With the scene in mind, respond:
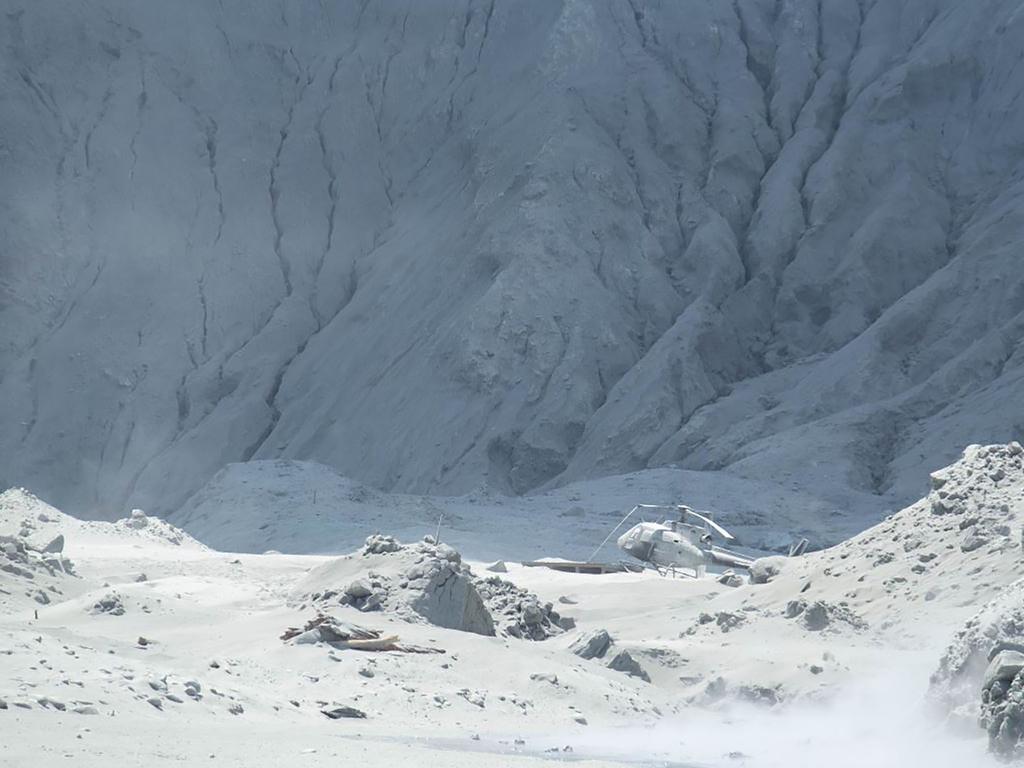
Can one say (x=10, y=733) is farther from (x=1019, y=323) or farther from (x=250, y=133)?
(x=250, y=133)

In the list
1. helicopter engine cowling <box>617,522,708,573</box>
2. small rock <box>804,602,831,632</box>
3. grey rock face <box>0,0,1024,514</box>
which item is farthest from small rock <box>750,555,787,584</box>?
grey rock face <box>0,0,1024,514</box>

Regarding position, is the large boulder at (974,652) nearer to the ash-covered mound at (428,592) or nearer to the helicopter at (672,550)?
the ash-covered mound at (428,592)

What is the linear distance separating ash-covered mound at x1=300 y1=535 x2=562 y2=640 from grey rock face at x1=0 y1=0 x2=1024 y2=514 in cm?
2653

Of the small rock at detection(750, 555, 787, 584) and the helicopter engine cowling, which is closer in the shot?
the small rock at detection(750, 555, 787, 584)

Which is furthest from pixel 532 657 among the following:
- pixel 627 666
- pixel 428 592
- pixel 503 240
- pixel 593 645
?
pixel 503 240

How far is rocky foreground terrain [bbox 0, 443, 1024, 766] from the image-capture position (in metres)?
13.8

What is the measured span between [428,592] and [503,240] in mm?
43400

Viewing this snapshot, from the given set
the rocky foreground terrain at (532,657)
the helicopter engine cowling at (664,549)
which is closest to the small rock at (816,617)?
the rocky foreground terrain at (532,657)

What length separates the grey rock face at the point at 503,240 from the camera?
A: 5775cm

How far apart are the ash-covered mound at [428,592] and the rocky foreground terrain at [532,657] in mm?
39

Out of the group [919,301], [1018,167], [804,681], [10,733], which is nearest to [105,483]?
[919,301]

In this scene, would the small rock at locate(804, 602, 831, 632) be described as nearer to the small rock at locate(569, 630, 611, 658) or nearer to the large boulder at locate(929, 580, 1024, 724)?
the small rock at locate(569, 630, 611, 658)

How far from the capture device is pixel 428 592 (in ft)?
70.2

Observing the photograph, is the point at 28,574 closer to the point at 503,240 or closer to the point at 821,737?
the point at 821,737
